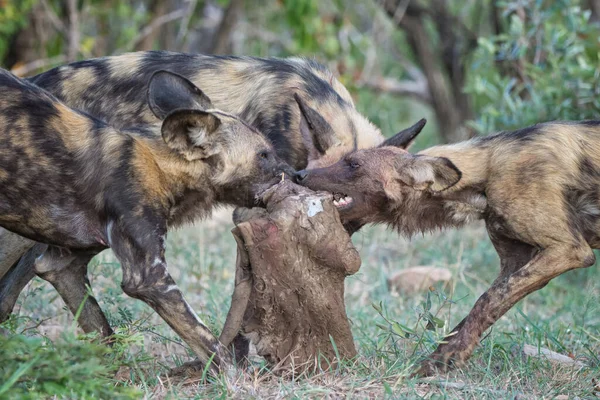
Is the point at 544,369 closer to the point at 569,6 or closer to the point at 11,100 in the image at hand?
the point at 11,100

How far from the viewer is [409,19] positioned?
392 inches

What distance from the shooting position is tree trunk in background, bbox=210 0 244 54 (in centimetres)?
929

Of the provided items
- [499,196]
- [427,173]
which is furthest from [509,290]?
[427,173]

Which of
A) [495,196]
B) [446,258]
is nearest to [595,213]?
[495,196]

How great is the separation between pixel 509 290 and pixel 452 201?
1.92 feet

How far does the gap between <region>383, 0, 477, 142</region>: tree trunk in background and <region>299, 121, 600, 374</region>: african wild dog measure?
531 cm

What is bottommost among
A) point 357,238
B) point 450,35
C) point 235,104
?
point 357,238

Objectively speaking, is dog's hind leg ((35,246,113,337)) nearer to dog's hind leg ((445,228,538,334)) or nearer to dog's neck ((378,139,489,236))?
dog's neck ((378,139,489,236))

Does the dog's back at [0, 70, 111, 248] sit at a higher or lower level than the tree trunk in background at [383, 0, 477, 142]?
higher

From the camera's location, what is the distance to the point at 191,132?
396 centimetres

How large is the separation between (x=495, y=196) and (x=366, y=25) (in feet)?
28.8

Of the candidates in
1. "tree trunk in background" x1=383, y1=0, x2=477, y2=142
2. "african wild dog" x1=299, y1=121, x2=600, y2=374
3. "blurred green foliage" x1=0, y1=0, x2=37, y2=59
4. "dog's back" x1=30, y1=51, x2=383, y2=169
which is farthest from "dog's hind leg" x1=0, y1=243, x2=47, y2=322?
"tree trunk in background" x1=383, y1=0, x2=477, y2=142

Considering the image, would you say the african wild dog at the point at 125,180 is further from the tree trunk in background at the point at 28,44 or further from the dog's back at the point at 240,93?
the tree trunk in background at the point at 28,44

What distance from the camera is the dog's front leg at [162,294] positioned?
360 centimetres
